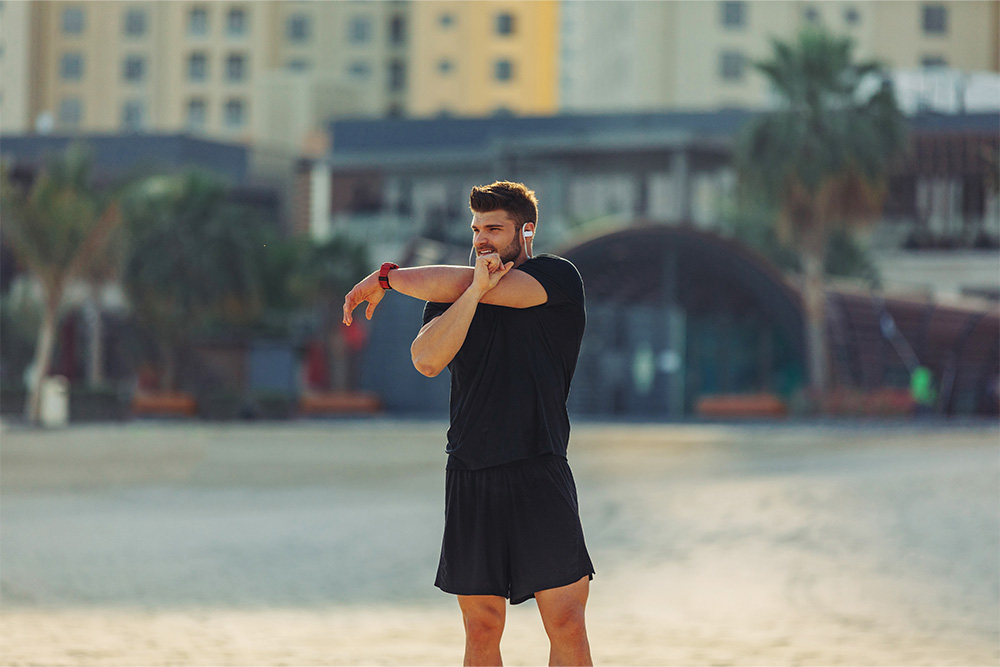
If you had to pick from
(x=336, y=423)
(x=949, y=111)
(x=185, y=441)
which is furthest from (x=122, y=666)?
(x=949, y=111)

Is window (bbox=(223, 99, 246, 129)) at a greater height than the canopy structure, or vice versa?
window (bbox=(223, 99, 246, 129))

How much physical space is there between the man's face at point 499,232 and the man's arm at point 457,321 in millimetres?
162

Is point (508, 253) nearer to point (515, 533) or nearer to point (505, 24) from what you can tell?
point (515, 533)

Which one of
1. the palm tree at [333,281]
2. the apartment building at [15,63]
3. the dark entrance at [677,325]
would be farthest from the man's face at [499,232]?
the apartment building at [15,63]

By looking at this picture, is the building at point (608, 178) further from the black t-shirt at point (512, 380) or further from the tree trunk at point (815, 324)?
the black t-shirt at point (512, 380)

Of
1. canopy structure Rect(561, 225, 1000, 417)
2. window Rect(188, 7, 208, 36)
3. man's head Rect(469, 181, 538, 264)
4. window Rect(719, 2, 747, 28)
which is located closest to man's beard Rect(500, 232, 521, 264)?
man's head Rect(469, 181, 538, 264)

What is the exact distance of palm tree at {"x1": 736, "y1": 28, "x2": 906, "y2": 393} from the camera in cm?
3484

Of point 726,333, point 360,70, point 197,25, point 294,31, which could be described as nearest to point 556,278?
point 726,333

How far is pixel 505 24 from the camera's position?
9288 centimetres

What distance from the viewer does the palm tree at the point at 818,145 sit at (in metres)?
34.8

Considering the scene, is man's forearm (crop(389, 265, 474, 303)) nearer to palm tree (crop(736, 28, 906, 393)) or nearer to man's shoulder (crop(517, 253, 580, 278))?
man's shoulder (crop(517, 253, 580, 278))

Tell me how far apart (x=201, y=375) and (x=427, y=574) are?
3887 centimetres

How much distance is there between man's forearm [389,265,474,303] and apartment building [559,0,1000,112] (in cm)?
7661

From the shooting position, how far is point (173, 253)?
37.7 m
